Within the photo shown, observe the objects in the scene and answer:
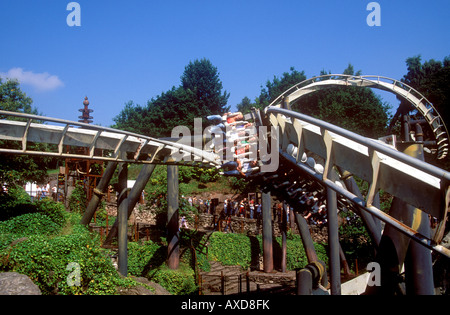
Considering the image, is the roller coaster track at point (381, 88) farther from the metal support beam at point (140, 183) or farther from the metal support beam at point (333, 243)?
the metal support beam at point (140, 183)

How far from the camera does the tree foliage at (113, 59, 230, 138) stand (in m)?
41.7

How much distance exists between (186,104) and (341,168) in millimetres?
38942

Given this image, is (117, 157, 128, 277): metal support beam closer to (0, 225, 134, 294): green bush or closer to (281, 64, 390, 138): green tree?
(0, 225, 134, 294): green bush

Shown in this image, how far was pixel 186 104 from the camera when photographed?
138 feet

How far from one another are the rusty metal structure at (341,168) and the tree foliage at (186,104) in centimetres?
3349

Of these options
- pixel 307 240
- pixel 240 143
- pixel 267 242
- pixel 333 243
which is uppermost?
pixel 240 143

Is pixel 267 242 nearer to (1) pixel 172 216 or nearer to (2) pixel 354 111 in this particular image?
(1) pixel 172 216

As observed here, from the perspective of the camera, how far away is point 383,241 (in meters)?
4.62

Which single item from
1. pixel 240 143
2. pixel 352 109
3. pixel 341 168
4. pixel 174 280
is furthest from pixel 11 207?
pixel 352 109

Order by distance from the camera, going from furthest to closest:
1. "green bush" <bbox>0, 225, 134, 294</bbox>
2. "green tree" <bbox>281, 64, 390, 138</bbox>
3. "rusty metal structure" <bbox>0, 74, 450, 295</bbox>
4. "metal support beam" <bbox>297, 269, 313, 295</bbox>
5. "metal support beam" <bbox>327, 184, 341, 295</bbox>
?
"green tree" <bbox>281, 64, 390, 138</bbox> → "green bush" <bbox>0, 225, 134, 294</bbox> → "metal support beam" <bbox>327, 184, 341, 295</bbox> → "metal support beam" <bbox>297, 269, 313, 295</bbox> → "rusty metal structure" <bbox>0, 74, 450, 295</bbox>

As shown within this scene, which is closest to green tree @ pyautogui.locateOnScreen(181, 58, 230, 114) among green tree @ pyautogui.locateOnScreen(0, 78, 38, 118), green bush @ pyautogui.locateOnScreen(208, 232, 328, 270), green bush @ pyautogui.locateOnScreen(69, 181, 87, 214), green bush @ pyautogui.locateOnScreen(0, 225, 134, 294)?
green tree @ pyautogui.locateOnScreen(0, 78, 38, 118)

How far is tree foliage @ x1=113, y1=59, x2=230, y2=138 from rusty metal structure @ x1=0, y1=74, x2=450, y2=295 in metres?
33.5

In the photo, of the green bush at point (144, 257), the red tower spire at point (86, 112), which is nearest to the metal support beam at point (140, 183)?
the green bush at point (144, 257)
